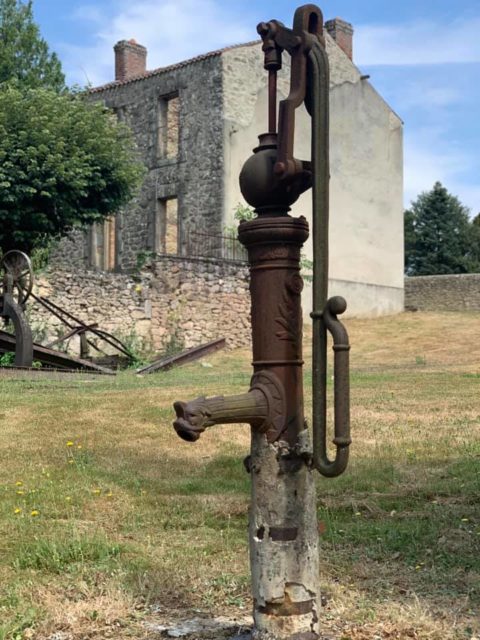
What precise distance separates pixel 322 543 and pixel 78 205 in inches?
618

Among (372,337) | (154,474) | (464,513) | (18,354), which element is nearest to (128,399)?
(154,474)

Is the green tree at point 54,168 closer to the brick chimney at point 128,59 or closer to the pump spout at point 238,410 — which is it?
the brick chimney at point 128,59

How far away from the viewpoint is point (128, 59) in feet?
90.4

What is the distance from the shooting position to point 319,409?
2736 mm

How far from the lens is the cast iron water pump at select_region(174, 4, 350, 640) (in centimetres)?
274

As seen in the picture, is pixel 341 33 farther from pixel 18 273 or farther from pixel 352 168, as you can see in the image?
pixel 18 273

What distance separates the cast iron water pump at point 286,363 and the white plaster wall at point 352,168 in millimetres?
19567

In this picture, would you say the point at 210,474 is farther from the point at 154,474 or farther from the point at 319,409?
the point at 319,409

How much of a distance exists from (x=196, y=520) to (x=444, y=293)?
2459 centimetres

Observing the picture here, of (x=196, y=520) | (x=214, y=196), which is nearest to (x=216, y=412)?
(x=196, y=520)

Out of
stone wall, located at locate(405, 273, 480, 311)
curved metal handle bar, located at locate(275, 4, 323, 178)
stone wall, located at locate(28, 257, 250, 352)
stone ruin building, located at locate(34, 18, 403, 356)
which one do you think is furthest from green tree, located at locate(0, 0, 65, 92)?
curved metal handle bar, located at locate(275, 4, 323, 178)

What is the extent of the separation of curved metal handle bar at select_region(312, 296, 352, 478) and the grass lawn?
73 cm

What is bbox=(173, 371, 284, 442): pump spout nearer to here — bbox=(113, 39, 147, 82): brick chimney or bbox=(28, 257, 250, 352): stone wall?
bbox=(28, 257, 250, 352): stone wall

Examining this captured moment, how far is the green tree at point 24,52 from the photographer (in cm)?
2288
